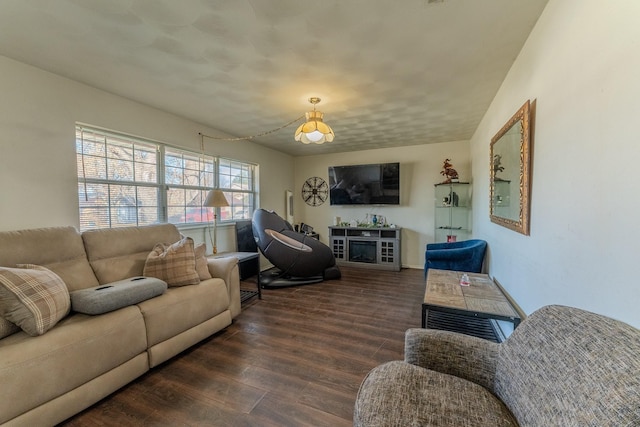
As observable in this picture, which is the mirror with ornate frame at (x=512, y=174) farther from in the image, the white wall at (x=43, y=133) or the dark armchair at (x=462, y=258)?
the white wall at (x=43, y=133)

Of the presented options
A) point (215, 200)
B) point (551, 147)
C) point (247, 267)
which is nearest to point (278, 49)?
point (551, 147)

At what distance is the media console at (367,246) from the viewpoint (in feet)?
16.8

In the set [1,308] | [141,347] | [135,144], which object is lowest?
[141,347]

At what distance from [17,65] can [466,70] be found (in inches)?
148

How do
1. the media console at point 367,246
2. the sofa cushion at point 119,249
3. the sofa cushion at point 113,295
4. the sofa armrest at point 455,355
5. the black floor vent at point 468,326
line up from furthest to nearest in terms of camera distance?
the media console at point 367,246 < the black floor vent at point 468,326 < the sofa cushion at point 119,249 < the sofa cushion at point 113,295 < the sofa armrest at point 455,355

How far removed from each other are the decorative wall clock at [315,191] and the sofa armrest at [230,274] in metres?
3.44

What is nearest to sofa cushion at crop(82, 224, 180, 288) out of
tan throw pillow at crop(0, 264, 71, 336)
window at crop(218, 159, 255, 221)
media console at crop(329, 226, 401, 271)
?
tan throw pillow at crop(0, 264, 71, 336)

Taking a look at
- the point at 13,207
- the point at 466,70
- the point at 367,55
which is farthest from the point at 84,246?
the point at 466,70

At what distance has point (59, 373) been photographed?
147 centimetres

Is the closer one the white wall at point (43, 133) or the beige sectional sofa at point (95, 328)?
the beige sectional sofa at point (95, 328)

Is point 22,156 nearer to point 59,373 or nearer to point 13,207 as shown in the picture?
point 13,207

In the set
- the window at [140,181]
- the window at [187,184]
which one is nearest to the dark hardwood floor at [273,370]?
the window at [187,184]

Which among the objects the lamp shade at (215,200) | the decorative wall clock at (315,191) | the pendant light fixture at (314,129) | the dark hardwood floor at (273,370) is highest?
the pendant light fixture at (314,129)

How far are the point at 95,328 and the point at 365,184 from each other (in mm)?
4629
